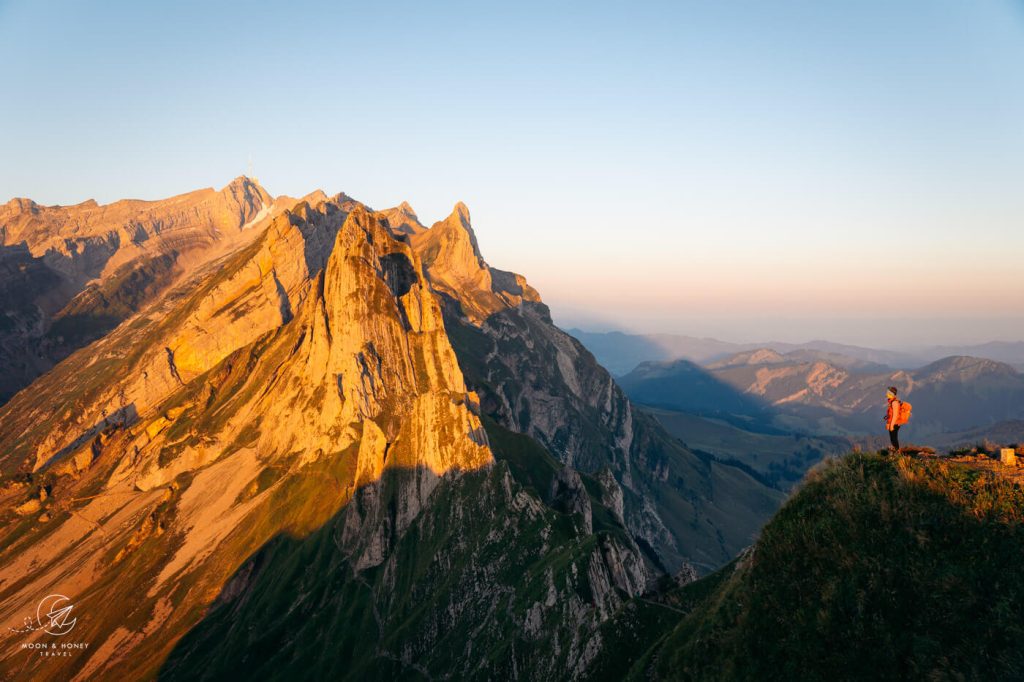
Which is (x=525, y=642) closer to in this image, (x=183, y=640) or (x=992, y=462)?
(x=992, y=462)

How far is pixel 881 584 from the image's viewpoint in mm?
26422

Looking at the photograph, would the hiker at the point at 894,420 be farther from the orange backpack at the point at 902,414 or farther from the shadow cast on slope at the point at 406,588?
the shadow cast on slope at the point at 406,588

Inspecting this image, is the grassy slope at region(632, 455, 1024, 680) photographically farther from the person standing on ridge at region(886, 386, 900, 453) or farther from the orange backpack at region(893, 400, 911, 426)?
the orange backpack at region(893, 400, 911, 426)

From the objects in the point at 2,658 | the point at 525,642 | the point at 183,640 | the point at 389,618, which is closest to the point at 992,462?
the point at 525,642

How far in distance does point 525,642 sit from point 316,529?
12236cm

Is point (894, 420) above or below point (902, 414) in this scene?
below

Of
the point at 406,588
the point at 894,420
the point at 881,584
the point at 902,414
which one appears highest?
the point at 902,414

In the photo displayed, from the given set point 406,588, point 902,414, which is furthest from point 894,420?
point 406,588

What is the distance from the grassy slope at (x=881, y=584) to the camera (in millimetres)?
23625

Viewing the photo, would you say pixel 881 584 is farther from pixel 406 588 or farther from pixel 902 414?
pixel 406 588

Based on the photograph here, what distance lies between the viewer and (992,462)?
98.2 feet

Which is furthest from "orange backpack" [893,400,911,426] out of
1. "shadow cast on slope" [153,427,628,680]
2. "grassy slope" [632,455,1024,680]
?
"shadow cast on slope" [153,427,628,680]

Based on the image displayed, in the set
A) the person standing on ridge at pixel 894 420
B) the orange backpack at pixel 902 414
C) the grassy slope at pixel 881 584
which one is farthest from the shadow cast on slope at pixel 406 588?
the orange backpack at pixel 902 414

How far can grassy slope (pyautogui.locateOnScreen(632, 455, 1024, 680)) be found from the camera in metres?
23.6
